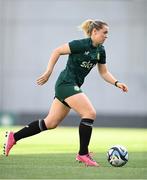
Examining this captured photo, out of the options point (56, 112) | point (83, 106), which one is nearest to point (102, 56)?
point (83, 106)

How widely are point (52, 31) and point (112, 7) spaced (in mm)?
2538

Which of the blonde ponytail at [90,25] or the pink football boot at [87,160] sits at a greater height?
the blonde ponytail at [90,25]

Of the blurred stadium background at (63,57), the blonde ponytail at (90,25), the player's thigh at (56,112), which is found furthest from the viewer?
the blurred stadium background at (63,57)

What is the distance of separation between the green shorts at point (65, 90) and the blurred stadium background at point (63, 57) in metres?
19.1

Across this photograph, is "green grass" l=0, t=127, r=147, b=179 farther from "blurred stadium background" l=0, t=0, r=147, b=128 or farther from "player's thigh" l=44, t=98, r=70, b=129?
"blurred stadium background" l=0, t=0, r=147, b=128

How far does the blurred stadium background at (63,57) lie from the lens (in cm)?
2955

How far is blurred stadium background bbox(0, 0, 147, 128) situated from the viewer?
1163 inches

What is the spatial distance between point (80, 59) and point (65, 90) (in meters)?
0.45

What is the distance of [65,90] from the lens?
32.8 ft

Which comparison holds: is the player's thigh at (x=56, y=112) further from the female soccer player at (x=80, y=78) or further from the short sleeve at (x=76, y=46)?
the short sleeve at (x=76, y=46)

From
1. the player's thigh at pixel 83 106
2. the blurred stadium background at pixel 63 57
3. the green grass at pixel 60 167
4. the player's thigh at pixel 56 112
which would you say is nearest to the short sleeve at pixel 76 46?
the player's thigh at pixel 83 106

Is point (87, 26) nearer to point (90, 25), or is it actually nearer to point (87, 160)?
point (90, 25)

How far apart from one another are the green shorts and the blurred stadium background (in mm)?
19120

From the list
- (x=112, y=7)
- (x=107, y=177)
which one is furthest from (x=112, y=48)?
(x=107, y=177)
